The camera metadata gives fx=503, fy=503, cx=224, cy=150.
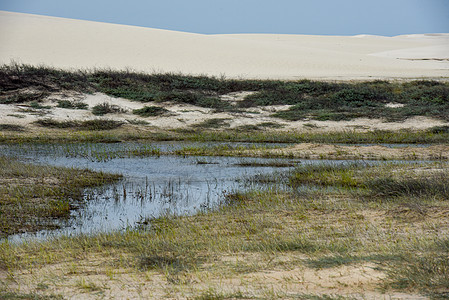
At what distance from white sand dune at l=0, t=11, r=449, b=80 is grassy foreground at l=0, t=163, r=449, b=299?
31.6 meters

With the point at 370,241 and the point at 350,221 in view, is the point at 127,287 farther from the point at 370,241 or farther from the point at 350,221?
the point at 350,221

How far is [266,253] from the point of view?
242 inches

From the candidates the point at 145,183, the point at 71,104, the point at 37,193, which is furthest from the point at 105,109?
the point at 37,193

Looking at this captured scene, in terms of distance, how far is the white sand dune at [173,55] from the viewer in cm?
4466

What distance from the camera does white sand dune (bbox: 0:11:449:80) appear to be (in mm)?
44656

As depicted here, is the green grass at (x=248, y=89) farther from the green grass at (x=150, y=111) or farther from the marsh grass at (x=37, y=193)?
the marsh grass at (x=37, y=193)

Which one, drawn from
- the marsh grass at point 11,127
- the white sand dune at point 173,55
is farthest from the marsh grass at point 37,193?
the white sand dune at point 173,55

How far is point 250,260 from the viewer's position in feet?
A: 19.5

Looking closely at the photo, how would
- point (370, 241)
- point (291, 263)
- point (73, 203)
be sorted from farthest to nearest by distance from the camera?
point (73, 203) → point (370, 241) → point (291, 263)

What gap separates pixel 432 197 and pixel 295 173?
3.91 meters

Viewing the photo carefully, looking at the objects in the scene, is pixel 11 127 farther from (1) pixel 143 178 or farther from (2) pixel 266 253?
(2) pixel 266 253

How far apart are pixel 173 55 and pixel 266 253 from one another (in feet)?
158

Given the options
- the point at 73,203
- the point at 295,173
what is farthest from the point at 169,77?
the point at 73,203

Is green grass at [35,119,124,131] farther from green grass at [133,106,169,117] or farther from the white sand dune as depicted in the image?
the white sand dune
